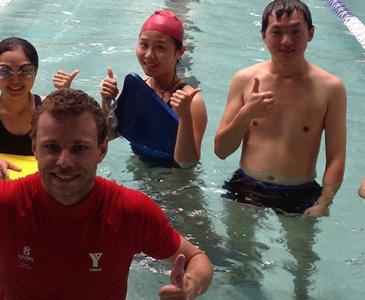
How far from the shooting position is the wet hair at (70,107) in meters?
1.86

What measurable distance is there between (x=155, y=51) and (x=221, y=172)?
1.35 meters

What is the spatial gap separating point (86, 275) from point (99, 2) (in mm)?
7615

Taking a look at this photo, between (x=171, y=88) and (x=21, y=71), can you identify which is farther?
(x=171, y=88)

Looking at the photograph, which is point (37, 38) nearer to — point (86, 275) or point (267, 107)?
point (267, 107)

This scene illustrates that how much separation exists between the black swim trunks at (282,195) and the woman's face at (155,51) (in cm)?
74

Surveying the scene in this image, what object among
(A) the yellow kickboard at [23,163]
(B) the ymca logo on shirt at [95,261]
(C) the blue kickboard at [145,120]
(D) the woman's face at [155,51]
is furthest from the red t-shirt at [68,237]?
(C) the blue kickboard at [145,120]

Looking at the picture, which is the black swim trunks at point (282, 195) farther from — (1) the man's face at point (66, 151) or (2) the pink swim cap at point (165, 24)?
(1) the man's face at point (66, 151)

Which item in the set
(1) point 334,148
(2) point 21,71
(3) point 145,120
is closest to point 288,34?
(1) point 334,148

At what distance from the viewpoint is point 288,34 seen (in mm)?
3066

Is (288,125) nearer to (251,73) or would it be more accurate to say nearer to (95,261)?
(251,73)

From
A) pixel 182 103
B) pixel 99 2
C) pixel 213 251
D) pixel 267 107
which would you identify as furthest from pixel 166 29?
pixel 99 2

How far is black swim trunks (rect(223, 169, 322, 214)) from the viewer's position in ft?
10.7

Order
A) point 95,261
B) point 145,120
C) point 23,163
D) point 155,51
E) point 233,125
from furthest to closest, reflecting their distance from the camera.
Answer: point 145,120 → point 155,51 → point 23,163 → point 233,125 → point 95,261

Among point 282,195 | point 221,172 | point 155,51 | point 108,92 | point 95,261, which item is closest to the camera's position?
point 95,261
